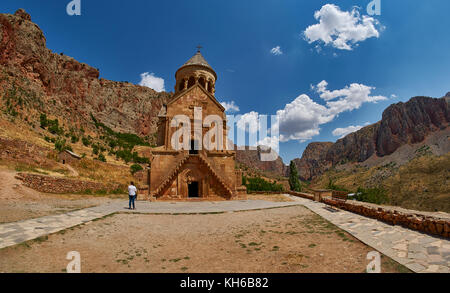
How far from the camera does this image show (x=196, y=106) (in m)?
19.9

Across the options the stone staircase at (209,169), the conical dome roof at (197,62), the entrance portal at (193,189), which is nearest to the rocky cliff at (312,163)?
the conical dome roof at (197,62)

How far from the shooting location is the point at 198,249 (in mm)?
5520

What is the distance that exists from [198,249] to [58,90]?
234ft

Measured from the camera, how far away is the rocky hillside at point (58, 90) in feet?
133

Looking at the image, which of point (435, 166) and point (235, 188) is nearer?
point (235, 188)

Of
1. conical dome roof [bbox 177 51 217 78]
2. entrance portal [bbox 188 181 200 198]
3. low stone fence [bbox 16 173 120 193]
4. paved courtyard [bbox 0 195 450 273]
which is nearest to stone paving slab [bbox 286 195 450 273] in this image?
paved courtyard [bbox 0 195 450 273]

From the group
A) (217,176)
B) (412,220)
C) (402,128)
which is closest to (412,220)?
(412,220)

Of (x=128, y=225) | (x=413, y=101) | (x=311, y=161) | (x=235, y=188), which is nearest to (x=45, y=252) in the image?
(x=128, y=225)

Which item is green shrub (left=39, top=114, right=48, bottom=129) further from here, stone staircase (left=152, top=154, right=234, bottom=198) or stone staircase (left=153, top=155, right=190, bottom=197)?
stone staircase (left=152, top=154, right=234, bottom=198)

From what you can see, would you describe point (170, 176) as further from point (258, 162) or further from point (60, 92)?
point (258, 162)

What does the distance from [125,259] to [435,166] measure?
63081mm

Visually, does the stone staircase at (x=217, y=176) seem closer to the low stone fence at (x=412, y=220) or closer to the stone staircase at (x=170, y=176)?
the stone staircase at (x=170, y=176)

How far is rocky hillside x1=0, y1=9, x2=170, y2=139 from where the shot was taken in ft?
133

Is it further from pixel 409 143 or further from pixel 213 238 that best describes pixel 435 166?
pixel 213 238
